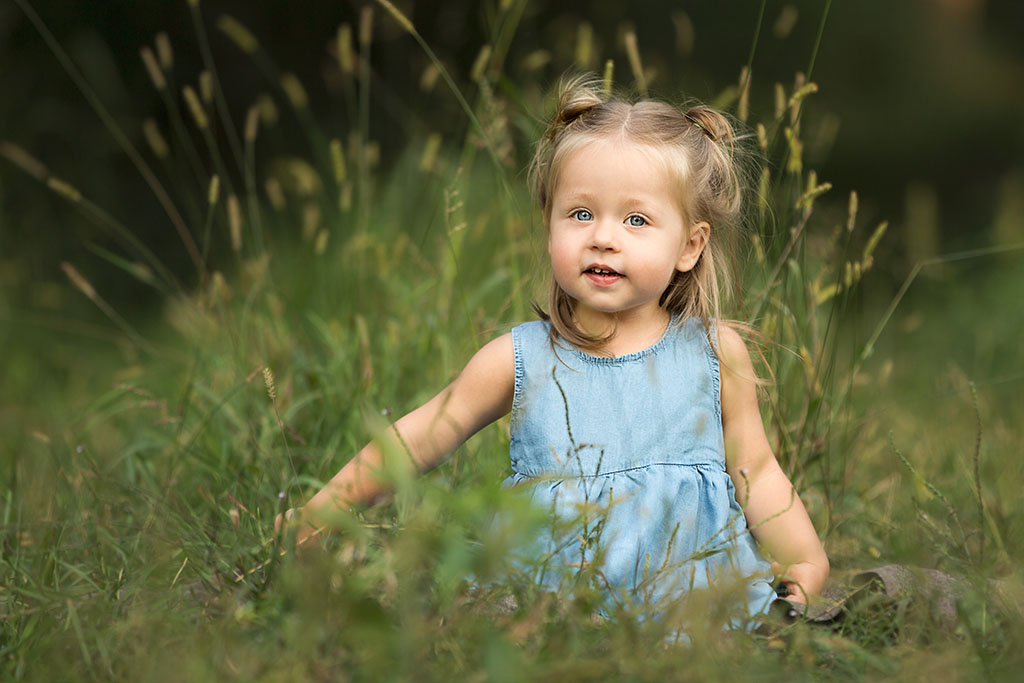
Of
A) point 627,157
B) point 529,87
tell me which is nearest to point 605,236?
point 627,157

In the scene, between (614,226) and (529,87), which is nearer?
(614,226)

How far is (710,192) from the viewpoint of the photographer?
185 cm

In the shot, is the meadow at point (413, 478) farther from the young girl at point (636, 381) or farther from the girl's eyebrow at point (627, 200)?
the girl's eyebrow at point (627, 200)

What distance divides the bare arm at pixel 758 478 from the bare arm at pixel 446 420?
1.17 ft

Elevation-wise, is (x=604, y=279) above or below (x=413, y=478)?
above

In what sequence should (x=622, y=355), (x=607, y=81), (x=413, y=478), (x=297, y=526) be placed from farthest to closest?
1. (x=607, y=81)
2. (x=622, y=355)
3. (x=413, y=478)
4. (x=297, y=526)

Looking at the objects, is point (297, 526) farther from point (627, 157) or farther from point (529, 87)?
point (529, 87)

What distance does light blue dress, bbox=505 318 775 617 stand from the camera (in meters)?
1.76

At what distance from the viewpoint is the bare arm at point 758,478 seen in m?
1.86

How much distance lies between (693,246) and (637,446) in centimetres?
34

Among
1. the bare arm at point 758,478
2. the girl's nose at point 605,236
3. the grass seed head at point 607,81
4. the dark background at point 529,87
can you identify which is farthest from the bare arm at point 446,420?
the dark background at point 529,87

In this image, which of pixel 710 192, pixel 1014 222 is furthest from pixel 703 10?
pixel 710 192

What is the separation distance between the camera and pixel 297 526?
58.2 inches

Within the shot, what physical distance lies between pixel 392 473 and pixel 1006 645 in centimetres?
92
